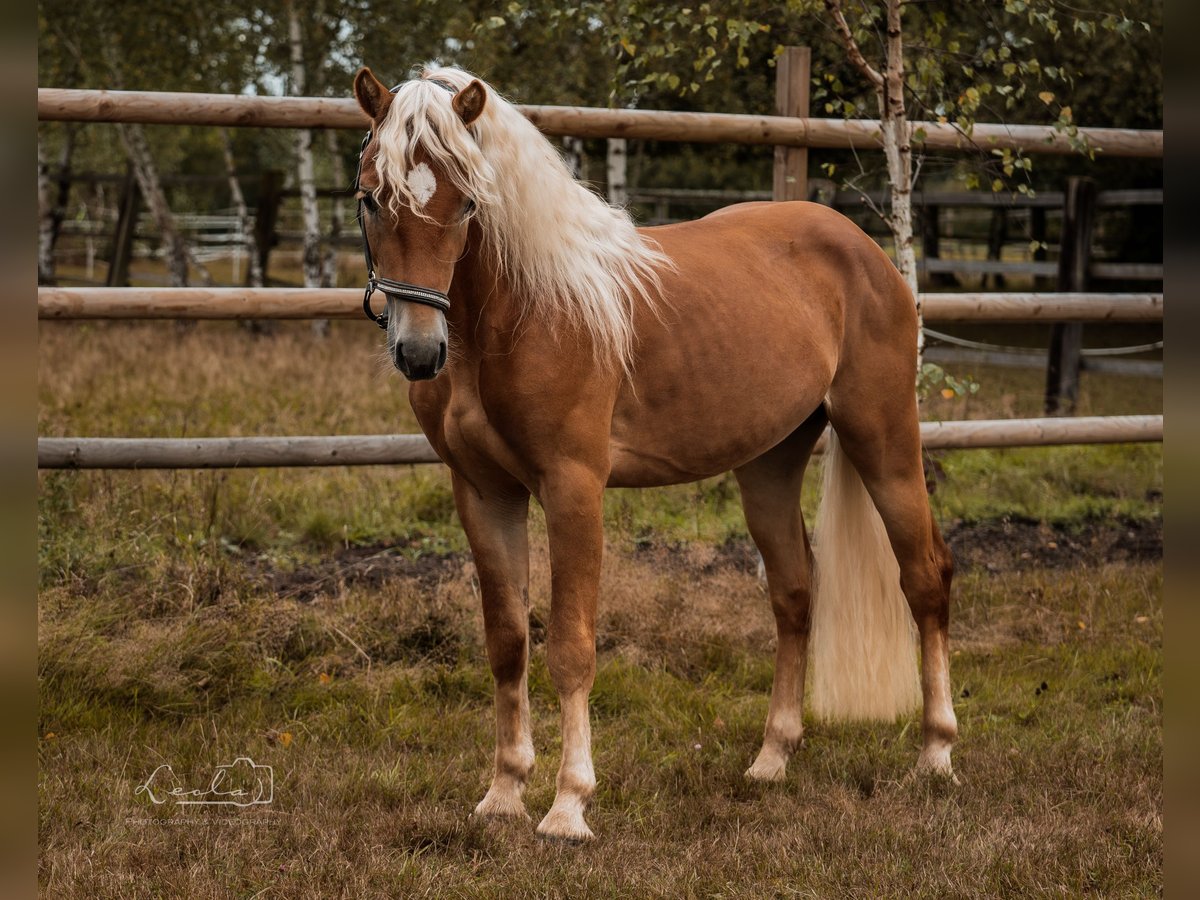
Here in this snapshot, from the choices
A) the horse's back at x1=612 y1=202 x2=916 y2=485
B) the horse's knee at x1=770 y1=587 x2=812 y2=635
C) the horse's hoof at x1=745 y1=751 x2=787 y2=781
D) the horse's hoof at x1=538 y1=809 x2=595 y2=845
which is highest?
the horse's back at x1=612 y1=202 x2=916 y2=485

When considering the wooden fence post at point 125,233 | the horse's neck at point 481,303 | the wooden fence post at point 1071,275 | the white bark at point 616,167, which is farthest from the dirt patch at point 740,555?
the wooden fence post at point 125,233

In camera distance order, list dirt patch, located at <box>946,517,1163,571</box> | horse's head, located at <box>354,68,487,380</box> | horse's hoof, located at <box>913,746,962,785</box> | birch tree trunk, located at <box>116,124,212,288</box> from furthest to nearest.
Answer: birch tree trunk, located at <box>116,124,212,288</box> < dirt patch, located at <box>946,517,1163,571</box> < horse's hoof, located at <box>913,746,962,785</box> < horse's head, located at <box>354,68,487,380</box>

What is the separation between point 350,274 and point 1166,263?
2058 centimetres

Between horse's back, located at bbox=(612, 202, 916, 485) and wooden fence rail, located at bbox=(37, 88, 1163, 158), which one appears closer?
horse's back, located at bbox=(612, 202, 916, 485)

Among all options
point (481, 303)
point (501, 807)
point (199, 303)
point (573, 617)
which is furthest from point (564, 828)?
point (199, 303)

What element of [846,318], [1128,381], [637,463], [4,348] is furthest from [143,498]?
[1128,381]

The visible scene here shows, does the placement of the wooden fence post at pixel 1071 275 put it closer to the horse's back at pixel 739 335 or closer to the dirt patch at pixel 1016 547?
the dirt patch at pixel 1016 547

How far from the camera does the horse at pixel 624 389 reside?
97.2 inches

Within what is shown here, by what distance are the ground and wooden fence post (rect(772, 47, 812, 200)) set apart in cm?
164

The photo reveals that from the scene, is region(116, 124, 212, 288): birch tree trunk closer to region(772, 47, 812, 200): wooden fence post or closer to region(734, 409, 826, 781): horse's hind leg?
region(772, 47, 812, 200): wooden fence post

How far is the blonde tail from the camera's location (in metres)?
3.52

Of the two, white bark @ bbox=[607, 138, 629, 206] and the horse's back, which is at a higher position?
white bark @ bbox=[607, 138, 629, 206]

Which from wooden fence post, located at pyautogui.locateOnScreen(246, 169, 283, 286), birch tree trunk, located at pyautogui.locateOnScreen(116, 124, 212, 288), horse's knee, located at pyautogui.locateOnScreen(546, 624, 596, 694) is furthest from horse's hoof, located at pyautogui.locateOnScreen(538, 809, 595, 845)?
birch tree trunk, located at pyautogui.locateOnScreen(116, 124, 212, 288)

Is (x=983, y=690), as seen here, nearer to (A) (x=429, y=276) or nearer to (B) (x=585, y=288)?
(B) (x=585, y=288)
